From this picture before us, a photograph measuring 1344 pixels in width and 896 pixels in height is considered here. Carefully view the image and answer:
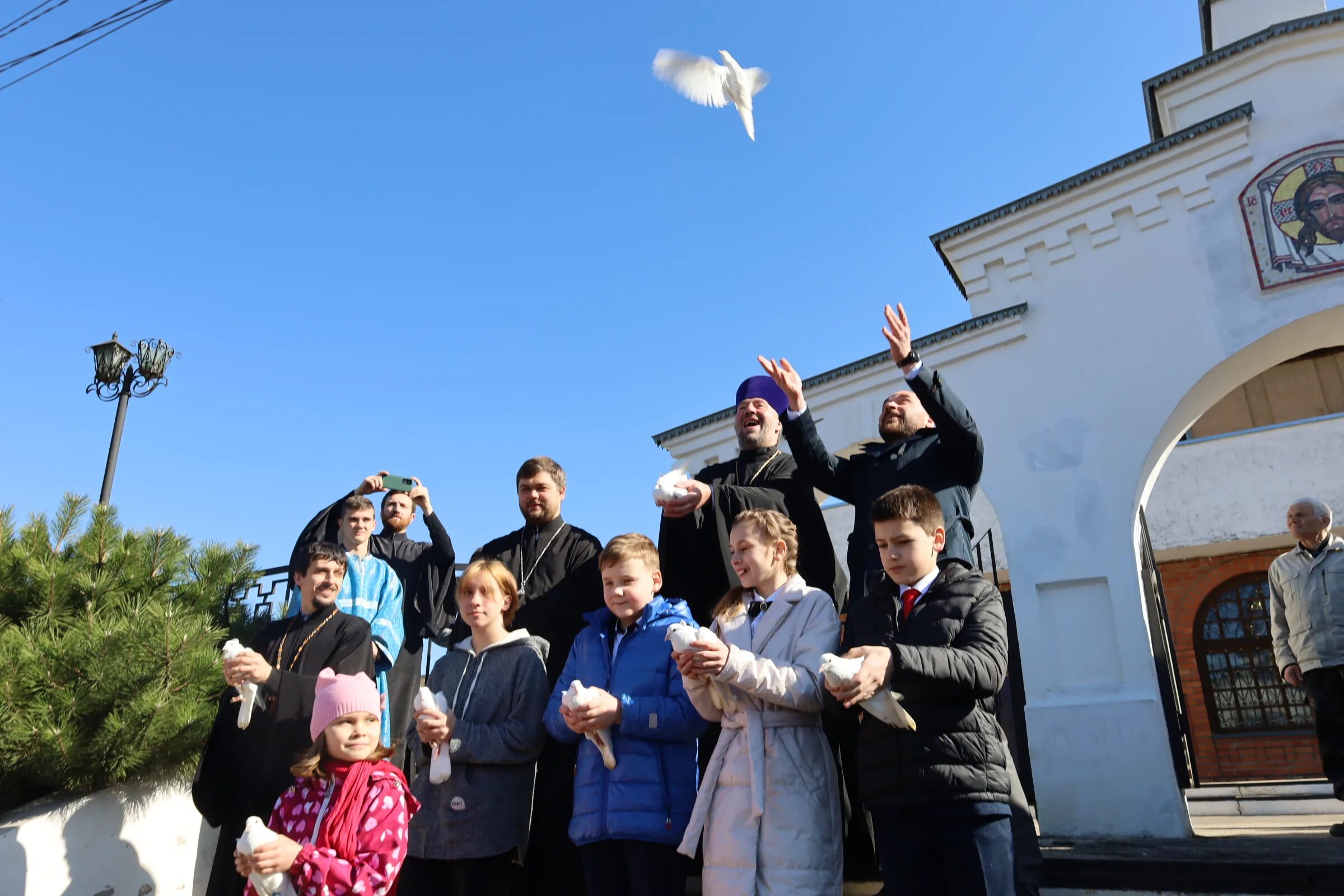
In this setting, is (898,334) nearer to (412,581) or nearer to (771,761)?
(771,761)

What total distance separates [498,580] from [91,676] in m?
2.42

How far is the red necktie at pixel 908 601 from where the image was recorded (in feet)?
9.18

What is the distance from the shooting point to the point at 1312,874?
3539 mm

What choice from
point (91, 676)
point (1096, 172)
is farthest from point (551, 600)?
point (1096, 172)

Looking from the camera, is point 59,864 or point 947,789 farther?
point 59,864

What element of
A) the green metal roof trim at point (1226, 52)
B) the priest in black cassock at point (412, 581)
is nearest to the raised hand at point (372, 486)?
the priest in black cassock at point (412, 581)

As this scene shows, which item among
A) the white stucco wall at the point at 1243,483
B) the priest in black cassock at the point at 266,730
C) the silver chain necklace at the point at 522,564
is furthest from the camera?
the white stucco wall at the point at 1243,483

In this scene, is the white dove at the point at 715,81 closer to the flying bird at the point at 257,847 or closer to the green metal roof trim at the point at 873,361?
the green metal roof trim at the point at 873,361

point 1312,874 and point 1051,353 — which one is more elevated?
point 1051,353

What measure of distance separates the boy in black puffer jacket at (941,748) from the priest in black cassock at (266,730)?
2.08 metres

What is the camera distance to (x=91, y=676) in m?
4.38

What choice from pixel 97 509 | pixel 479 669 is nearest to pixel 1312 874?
pixel 479 669

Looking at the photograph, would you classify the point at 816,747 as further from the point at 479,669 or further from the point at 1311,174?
the point at 1311,174

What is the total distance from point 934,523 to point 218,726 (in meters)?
2.90
